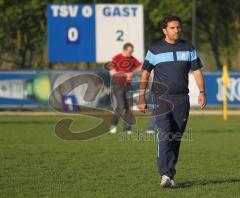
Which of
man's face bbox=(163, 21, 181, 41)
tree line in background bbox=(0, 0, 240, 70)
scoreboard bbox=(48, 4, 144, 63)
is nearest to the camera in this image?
man's face bbox=(163, 21, 181, 41)

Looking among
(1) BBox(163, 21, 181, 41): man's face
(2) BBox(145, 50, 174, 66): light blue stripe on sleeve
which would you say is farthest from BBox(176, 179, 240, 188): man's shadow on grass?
(1) BBox(163, 21, 181, 41): man's face

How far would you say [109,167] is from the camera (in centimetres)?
1102

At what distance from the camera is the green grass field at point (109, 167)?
28.7 ft

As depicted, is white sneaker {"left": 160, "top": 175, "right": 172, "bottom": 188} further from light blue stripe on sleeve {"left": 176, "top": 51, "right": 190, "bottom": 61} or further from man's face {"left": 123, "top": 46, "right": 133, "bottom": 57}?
man's face {"left": 123, "top": 46, "right": 133, "bottom": 57}

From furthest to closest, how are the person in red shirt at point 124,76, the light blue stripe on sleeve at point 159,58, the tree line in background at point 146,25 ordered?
the tree line in background at point 146,25 < the person in red shirt at point 124,76 < the light blue stripe on sleeve at point 159,58

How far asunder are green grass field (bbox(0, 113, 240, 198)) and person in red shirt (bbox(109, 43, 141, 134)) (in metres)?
0.68

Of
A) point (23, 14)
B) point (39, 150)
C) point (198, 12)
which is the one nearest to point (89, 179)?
point (39, 150)

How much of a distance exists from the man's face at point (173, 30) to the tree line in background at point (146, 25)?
29.9 meters

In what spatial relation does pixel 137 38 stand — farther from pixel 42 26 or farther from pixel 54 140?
pixel 42 26

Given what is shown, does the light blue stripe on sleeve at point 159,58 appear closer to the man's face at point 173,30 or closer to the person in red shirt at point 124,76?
the man's face at point 173,30

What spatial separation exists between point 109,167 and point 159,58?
232cm

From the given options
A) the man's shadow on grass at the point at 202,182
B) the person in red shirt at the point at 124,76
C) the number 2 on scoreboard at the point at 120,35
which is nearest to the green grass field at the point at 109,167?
the man's shadow on grass at the point at 202,182

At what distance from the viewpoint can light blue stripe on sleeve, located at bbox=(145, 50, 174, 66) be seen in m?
9.23

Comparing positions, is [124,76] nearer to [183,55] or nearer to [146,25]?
[183,55]
